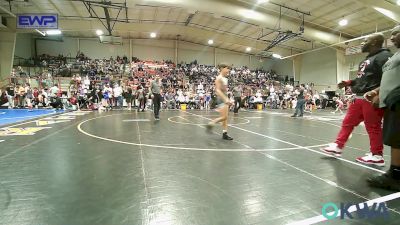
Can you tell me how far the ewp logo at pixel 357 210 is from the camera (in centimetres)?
202

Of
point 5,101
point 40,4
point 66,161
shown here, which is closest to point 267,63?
point 40,4

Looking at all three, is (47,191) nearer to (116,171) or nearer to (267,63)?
(116,171)

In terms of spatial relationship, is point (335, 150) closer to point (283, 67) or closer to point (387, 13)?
point (387, 13)

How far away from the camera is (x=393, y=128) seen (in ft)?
9.03

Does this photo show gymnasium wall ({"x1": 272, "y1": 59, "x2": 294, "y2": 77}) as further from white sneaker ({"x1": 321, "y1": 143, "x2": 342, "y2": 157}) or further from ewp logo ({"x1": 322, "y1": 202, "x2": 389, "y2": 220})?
ewp logo ({"x1": 322, "y1": 202, "x2": 389, "y2": 220})

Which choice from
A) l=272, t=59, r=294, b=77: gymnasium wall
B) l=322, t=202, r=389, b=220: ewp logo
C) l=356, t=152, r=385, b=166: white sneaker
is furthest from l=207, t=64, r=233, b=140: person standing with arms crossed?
l=272, t=59, r=294, b=77: gymnasium wall

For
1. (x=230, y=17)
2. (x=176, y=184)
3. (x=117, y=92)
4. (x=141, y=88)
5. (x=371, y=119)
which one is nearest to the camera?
(x=176, y=184)

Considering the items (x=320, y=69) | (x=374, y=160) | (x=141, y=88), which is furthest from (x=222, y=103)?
(x=320, y=69)

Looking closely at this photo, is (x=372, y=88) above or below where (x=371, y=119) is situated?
above

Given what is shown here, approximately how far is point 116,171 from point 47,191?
0.77 m

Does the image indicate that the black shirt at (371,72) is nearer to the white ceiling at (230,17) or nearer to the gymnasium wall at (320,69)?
the white ceiling at (230,17)

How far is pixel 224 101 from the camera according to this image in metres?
5.57

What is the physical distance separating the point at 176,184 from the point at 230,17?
62.6 ft

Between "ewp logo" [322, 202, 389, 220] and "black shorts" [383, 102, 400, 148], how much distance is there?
0.79 m
